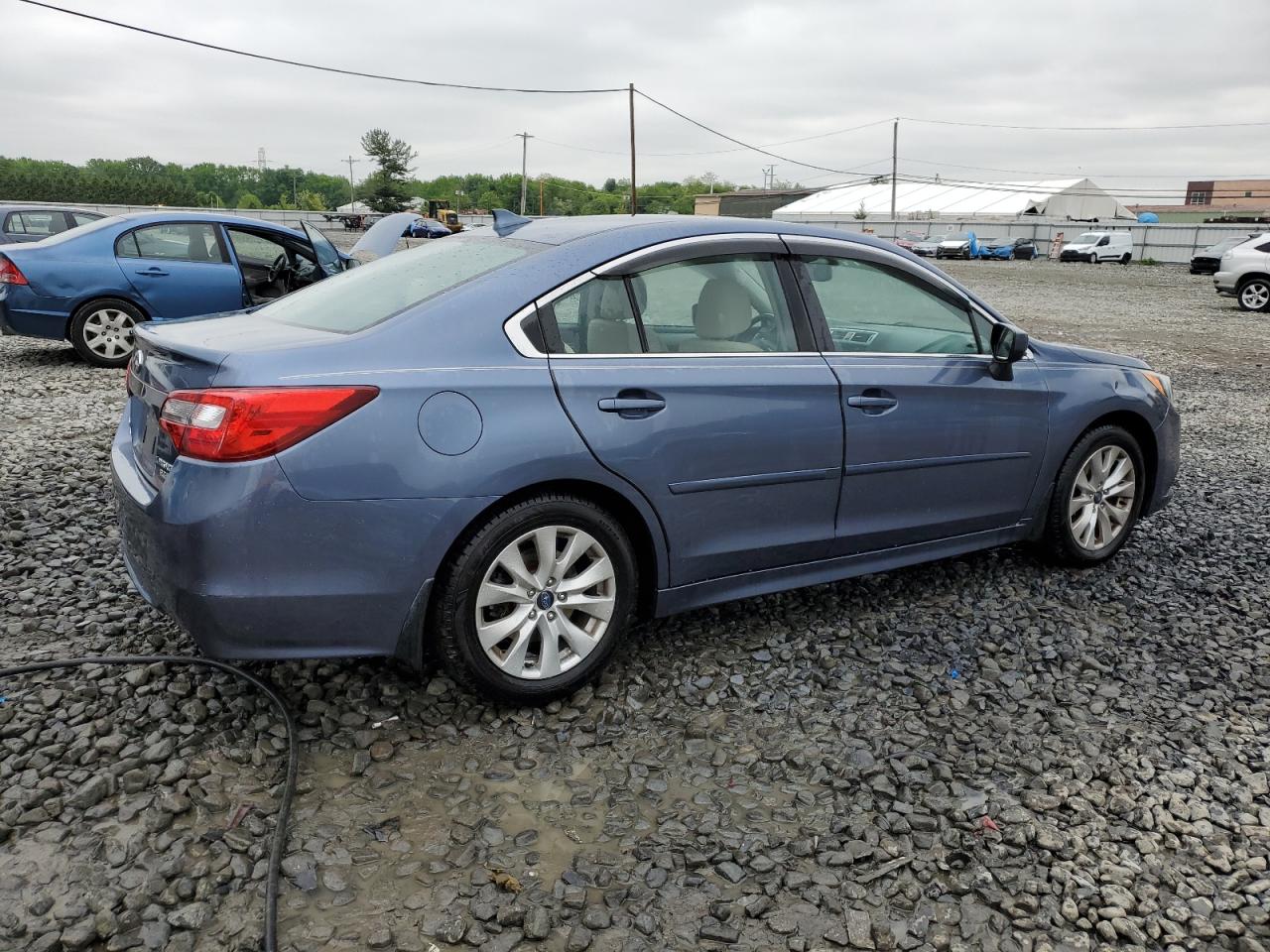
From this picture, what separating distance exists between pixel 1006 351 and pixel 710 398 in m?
1.54

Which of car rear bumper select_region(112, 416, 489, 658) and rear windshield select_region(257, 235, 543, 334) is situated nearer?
car rear bumper select_region(112, 416, 489, 658)

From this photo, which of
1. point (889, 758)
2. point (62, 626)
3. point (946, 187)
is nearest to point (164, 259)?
point (62, 626)

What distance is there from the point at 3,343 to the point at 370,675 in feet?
35.3

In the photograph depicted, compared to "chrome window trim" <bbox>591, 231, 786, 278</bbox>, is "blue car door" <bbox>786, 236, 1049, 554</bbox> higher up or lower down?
lower down

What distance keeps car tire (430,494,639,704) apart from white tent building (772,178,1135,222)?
77.8m

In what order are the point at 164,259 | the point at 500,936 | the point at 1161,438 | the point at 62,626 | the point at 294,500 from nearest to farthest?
the point at 500,936 → the point at 294,500 → the point at 62,626 → the point at 1161,438 → the point at 164,259

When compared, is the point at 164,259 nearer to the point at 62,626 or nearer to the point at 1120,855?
the point at 62,626

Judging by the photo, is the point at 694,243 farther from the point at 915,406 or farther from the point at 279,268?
the point at 279,268

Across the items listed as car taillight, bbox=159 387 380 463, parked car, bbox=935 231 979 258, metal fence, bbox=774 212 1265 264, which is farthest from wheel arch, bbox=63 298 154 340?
parked car, bbox=935 231 979 258

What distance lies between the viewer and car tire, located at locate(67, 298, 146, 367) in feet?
31.4

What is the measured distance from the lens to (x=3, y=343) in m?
12.0

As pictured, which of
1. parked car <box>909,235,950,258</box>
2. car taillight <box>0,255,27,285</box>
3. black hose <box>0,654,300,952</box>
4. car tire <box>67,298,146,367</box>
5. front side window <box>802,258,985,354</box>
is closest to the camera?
black hose <box>0,654,300,952</box>

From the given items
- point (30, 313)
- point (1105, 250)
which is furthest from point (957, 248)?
point (30, 313)

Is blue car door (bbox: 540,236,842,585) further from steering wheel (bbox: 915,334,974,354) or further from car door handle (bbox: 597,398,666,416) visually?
steering wheel (bbox: 915,334,974,354)
